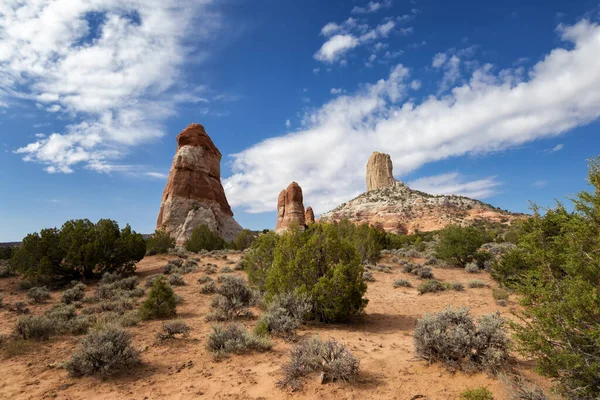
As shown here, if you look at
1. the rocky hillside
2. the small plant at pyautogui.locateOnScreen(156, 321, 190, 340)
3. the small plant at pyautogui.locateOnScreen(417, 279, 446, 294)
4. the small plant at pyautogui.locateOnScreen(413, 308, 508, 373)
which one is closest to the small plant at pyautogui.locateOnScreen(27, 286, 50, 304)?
the small plant at pyautogui.locateOnScreen(156, 321, 190, 340)

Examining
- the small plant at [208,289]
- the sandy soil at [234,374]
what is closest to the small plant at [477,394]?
the sandy soil at [234,374]

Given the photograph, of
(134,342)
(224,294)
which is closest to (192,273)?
(224,294)

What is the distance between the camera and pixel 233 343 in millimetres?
6887

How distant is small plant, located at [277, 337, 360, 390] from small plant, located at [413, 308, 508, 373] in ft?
4.89

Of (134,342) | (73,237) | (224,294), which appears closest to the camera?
(134,342)

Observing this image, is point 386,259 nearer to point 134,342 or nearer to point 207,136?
point 134,342

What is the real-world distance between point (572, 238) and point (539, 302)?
985 millimetres

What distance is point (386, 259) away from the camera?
30219 millimetres

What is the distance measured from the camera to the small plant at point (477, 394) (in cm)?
439

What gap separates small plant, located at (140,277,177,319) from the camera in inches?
413

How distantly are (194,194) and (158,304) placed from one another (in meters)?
43.1

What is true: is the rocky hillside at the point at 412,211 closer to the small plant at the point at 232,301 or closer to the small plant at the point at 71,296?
the small plant at the point at 71,296

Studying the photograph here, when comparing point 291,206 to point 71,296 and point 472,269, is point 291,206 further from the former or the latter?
point 71,296

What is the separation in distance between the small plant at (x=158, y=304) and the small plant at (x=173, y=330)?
100 inches
